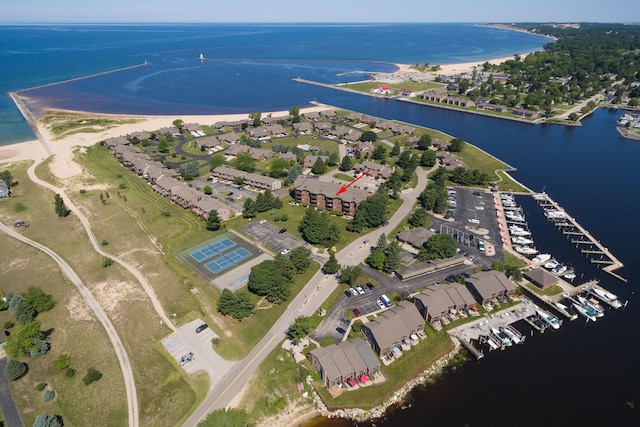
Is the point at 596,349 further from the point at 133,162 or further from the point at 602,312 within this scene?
the point at 133,162

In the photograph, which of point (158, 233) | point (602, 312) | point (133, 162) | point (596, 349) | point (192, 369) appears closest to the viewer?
point (192, 369)

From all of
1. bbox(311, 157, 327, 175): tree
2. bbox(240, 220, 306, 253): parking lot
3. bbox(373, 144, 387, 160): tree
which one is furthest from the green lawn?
bbox(373, 144, 387, 160): tree

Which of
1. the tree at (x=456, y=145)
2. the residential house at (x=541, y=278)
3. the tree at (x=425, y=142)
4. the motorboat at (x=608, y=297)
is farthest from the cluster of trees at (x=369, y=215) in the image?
the tree at (x=456, y=145)

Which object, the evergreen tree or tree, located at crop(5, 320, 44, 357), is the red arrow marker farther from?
tree, located at crop(5, 320, 44, 357)

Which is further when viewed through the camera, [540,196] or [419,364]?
[540,196]

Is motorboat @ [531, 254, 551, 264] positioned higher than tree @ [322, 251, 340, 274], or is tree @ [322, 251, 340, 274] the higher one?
tree @ [322, 251, 340, 274]

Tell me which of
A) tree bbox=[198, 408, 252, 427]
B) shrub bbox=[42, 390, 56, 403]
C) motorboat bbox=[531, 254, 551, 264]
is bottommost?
motorboat bbox=[531, 254, 551, 264]

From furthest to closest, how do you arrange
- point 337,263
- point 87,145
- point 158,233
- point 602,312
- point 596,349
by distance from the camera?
point 87,145 → point 158,233 → point 337,263 → point 602,312 → point 596,349

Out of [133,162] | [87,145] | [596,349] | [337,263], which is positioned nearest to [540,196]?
[596,349]
